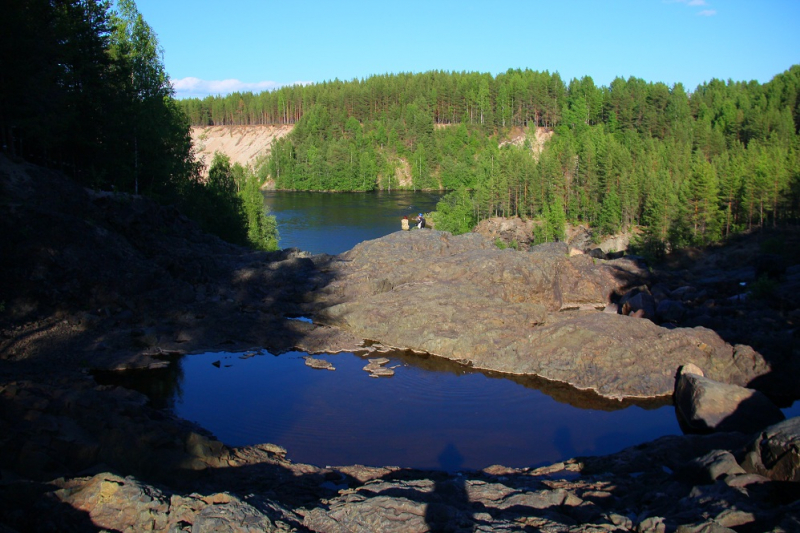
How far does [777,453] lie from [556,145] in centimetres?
9250

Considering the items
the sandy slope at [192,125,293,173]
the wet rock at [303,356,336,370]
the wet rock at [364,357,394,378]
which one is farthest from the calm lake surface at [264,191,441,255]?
the wet rock at [364,357,394,378]

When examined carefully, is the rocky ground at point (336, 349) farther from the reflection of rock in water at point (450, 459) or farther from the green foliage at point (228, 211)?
the green foliage at point (228, 211)

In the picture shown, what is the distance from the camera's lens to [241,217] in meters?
52.2

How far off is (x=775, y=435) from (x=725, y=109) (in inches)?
4513

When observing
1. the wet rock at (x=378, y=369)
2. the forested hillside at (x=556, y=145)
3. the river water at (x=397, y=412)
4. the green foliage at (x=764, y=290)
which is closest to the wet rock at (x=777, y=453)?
the river water at (x=397, y=412)

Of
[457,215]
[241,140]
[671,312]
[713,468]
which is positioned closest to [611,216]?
[457,215]

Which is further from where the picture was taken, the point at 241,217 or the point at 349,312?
the point at 241,217

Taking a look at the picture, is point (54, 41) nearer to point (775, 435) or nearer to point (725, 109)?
point (775, 435)

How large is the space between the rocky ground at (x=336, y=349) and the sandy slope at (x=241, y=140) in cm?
10988

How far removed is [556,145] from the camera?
99.4 metres

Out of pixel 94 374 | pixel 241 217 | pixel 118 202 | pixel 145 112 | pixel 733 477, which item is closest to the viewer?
pixel 733 477

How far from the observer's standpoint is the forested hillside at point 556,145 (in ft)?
208

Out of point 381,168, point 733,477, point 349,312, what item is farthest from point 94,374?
point 381,168

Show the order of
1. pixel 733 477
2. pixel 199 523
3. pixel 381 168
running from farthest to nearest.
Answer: pixel 381 168 → pixel 733 477 → pixel 199 523
